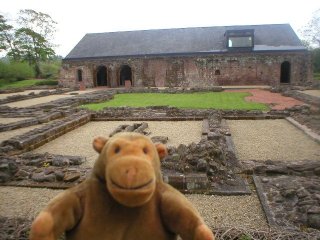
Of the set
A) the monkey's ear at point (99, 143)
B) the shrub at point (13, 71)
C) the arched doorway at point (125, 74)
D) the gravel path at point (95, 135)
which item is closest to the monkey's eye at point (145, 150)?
the monkey's ear at point (99, 143)

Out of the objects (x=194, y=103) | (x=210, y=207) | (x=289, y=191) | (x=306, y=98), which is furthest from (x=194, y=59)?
(x=210, y=207)

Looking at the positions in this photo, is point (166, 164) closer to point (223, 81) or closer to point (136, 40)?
point (223, 81)

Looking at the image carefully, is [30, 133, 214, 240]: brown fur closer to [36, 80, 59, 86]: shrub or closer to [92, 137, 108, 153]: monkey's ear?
[92, 137, 108, 153]: monkey's ear

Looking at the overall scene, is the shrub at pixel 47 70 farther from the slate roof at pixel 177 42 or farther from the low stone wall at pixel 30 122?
the low stone wall at pixel 30 122

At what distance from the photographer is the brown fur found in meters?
2.40

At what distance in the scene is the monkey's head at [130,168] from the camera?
223cm

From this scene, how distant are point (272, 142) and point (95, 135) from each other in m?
6.62

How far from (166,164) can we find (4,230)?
147 inches

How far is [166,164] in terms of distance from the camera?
7.09 metres

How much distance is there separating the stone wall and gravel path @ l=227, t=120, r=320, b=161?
21.7 meters

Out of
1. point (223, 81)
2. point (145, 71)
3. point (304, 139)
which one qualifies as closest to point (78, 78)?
point (145, 71)

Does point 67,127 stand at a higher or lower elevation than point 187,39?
lower

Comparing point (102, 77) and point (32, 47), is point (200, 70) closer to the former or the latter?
point (102, 77)

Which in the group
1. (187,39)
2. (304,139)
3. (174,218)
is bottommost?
(304,139)
